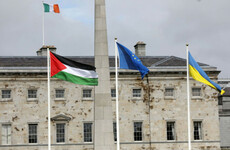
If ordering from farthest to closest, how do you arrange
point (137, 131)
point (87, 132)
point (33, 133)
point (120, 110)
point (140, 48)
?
point (140, 48), point (137, 131), point (120, 110), point (87, 132), point (33, 133)

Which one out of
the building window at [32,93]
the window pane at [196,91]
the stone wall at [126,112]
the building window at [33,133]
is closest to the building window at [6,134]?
the stone wall at [126,112]

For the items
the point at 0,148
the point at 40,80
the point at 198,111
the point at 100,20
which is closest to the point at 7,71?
the point at 40,80

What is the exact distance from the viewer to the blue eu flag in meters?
29.7

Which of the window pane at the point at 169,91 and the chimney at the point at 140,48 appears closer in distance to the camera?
the window pane at the point at 169,91

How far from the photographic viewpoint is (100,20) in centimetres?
2844

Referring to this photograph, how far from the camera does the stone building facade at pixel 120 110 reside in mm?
47938

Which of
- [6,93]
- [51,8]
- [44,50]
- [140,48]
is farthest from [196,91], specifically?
[6,93]

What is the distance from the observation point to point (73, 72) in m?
27.2

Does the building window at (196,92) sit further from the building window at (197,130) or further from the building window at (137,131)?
the building window at (137,131)

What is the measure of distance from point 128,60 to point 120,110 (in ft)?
63.8

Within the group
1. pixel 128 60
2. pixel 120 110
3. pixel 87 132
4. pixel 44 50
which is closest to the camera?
pixel 128 60

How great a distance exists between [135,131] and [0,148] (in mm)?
11930

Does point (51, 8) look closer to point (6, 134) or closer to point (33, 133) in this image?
point (33, 133)

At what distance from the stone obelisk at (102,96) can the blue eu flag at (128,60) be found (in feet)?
5.59
